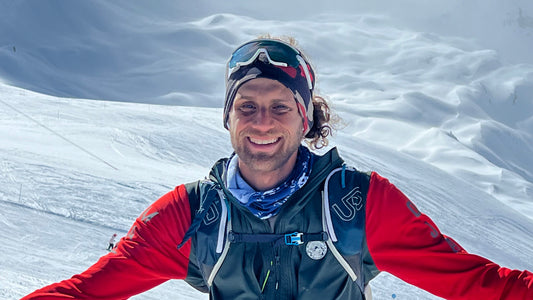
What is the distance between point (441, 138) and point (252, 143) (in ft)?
88.0

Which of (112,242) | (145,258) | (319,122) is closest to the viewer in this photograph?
(145,258)

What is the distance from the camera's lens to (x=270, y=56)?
222cm

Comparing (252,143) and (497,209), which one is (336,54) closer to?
(497,209)

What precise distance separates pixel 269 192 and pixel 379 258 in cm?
44

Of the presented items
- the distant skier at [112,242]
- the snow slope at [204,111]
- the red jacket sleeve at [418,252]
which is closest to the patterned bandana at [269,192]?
the red jacket sleeve at [418,252]

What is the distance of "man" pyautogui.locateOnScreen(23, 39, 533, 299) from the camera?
1.89m

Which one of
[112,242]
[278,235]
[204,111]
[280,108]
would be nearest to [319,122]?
[280,108]

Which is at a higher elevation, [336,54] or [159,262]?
[336,54]

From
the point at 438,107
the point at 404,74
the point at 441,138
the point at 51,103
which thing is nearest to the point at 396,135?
the point at 441,138

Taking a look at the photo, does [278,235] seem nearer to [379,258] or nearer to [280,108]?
[379,258]

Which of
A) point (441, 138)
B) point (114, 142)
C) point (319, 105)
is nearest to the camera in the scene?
point (319, 105)

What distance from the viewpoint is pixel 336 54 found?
50531 millimetres

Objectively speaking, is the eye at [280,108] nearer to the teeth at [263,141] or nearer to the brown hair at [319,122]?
the teeth at [263,141]

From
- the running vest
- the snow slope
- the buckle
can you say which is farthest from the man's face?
the snow slope
